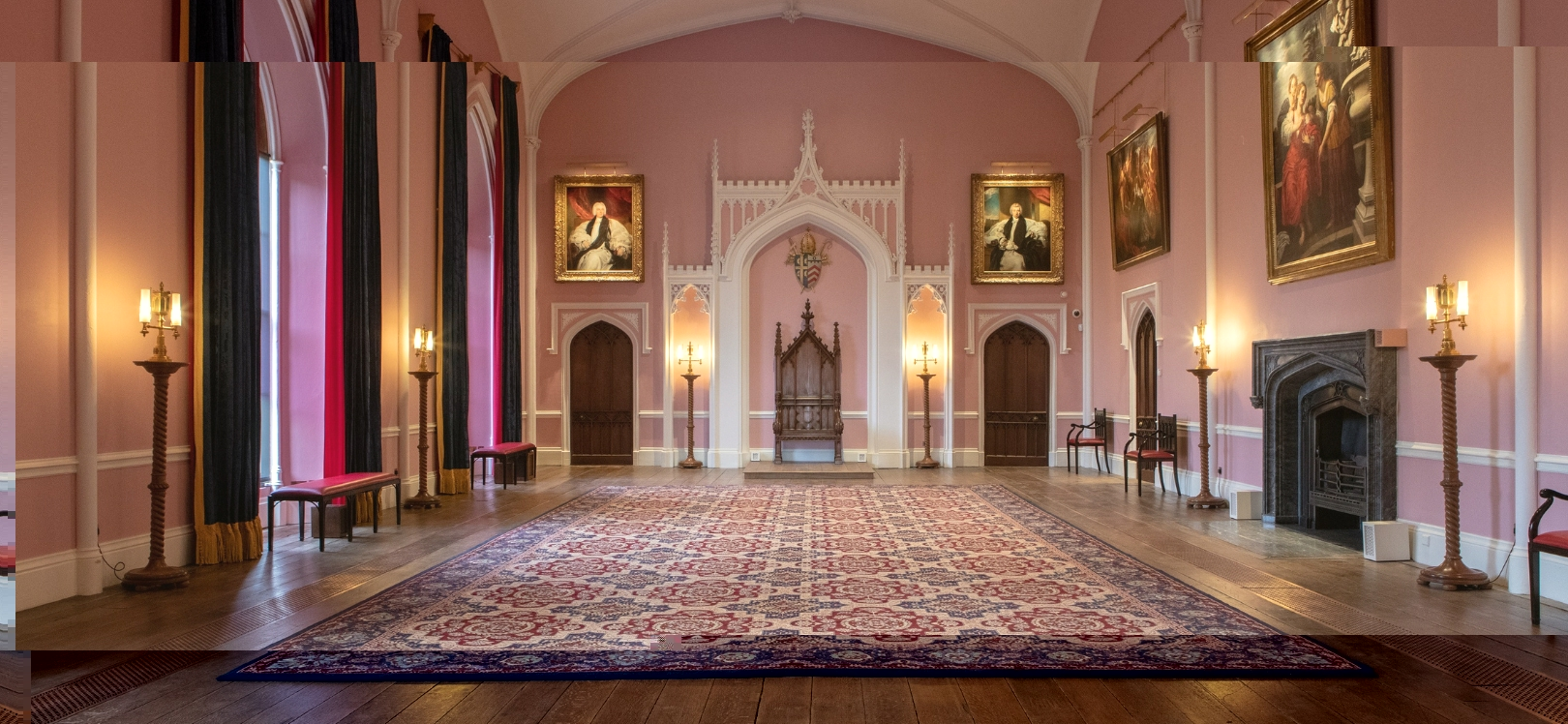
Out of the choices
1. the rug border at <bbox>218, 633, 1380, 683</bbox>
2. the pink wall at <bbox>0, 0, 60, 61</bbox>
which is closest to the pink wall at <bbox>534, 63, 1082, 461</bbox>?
the pink wall at <bbox>0, 0, 60, 61</bbox>

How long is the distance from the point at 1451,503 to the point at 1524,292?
4.27 feet

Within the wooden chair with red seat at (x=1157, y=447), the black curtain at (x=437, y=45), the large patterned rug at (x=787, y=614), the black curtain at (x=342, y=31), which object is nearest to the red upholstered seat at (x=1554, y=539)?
the large patterned rug at (x=787, y=614)

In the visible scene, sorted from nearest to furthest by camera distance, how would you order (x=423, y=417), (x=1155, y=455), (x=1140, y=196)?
(x=423, y=417) < (x=1155, y=455) < (x=1140, y=196)

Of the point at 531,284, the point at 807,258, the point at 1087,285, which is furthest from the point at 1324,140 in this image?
the point at 531,284

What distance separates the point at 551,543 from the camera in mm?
6980

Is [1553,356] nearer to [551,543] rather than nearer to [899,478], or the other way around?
[551,543]

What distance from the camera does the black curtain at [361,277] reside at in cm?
808

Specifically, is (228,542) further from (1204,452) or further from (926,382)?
(926,382)

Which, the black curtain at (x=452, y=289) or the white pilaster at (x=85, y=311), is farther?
the black curtain at (x=452, y=289)

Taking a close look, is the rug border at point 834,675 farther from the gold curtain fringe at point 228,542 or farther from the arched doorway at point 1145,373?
the arched doorway at point 1145,373

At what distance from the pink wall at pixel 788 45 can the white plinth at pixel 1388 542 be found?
371 inches

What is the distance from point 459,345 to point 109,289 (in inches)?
203

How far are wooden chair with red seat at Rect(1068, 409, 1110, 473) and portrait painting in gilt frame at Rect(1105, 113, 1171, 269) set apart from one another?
85.3 inches

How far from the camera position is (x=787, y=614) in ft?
15.9
